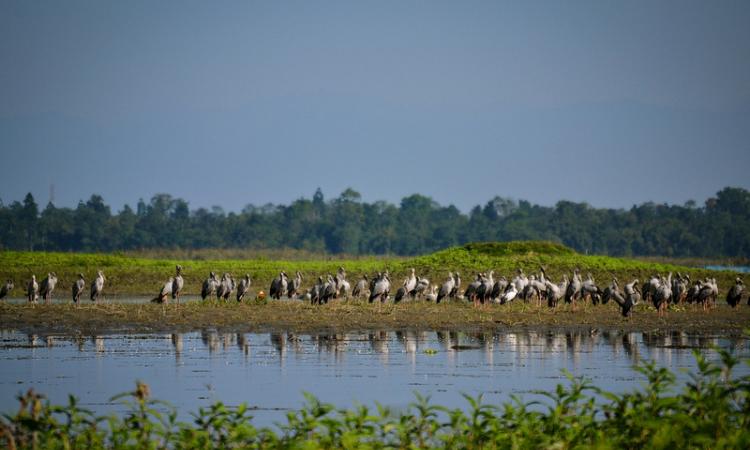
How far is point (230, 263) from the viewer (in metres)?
60.8

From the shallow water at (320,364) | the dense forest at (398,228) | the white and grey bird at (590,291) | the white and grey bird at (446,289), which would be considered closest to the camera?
the shallow water at (320,364)

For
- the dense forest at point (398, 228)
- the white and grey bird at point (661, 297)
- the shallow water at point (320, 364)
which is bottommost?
the shallow water at point (320, 364)

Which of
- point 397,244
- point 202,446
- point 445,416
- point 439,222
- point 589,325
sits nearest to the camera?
point 202,446

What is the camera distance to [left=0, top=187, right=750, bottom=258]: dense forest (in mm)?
149500

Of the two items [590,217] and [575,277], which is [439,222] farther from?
[575,277]

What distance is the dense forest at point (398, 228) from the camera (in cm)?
14950

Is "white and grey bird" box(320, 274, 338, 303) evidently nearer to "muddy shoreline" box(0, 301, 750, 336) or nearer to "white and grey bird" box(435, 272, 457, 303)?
"muddy shoreline" box(0, 301, 750, 336)

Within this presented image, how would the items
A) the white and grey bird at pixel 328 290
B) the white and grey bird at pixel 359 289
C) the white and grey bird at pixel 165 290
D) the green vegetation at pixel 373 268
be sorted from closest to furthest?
1. the white and grey bird at pixel 165 290
2. the white and grey bird at pixel 328 290
3. the white and grey bird at pixel 359 289
4. the green vegetation at pixel 373 268

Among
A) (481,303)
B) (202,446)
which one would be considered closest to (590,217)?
(481,303)

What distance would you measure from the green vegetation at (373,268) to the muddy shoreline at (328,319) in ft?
44.4

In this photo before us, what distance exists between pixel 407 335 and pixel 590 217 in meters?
135

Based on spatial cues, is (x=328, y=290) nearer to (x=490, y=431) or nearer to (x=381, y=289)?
(x=381, y=289)

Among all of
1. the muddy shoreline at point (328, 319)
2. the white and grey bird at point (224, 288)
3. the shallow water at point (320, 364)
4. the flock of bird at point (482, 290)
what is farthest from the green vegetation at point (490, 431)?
the white and grey bird at point (224, 288)

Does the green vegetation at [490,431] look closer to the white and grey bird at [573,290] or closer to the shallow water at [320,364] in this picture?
the shallow water at [320,364]
